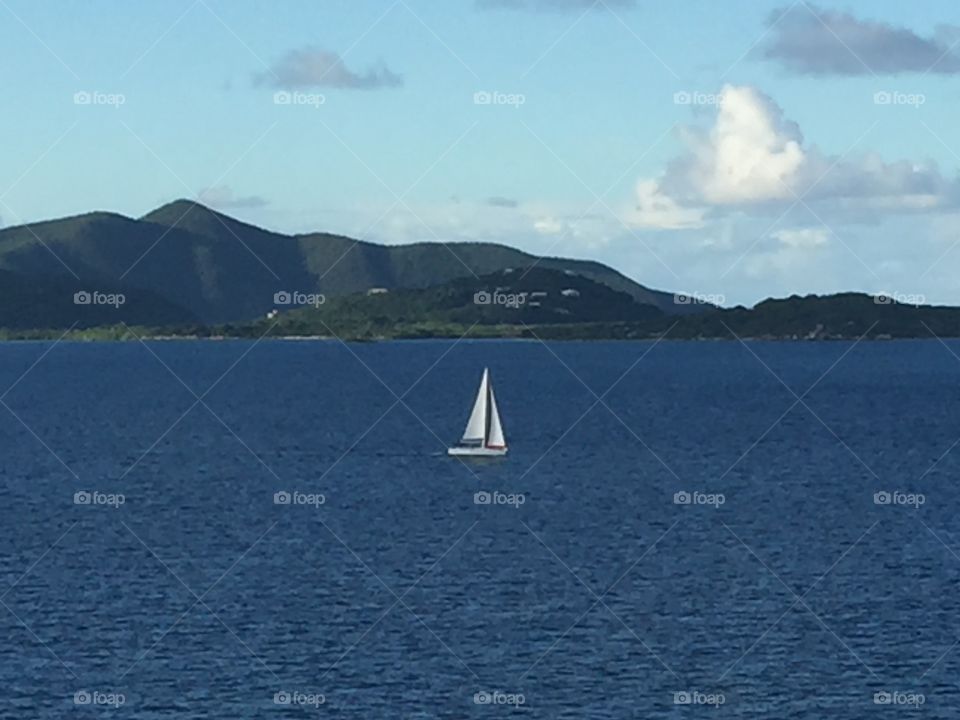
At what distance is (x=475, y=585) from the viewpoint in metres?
78.6

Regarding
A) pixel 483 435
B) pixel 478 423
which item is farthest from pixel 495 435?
pixel 478 423

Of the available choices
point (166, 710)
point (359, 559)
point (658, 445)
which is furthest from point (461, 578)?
point (658, 445)

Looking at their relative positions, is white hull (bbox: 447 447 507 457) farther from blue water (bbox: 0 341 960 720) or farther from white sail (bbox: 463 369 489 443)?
blue water (bbox: 0 341 960 720)

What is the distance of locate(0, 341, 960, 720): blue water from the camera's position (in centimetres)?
6162

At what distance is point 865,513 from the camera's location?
339 ft

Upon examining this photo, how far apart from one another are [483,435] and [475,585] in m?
53.2

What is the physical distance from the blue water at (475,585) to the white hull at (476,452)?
1.81m

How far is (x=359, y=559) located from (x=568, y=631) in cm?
1818

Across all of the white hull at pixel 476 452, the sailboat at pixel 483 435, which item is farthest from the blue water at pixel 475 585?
the sailboat at pixel 483 435

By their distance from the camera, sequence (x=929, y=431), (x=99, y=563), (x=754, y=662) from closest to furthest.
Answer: (x=754, y=662), (x=99, y=563), (x=929, y=431)

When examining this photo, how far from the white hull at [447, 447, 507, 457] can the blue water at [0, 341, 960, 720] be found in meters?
1.81

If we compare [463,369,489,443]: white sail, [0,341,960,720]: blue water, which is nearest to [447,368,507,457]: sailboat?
[463,369,489,443]: white sail

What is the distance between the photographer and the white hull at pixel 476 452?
13030 cm

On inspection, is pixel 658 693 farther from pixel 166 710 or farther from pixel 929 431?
pixel 929 431
